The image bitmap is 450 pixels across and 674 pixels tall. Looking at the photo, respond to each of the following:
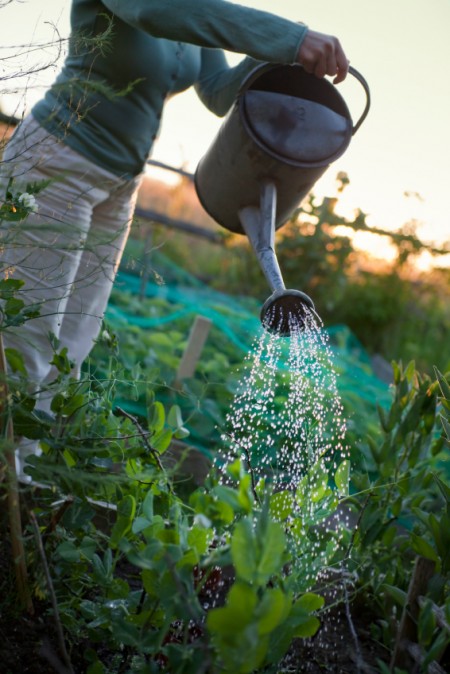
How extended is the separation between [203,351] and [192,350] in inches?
44.2

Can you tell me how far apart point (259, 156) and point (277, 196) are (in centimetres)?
12

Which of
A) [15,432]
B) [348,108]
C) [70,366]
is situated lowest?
[15,432]

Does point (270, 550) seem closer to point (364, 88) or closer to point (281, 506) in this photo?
point (281, 506)

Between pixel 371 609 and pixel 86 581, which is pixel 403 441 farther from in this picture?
pixel 86 581

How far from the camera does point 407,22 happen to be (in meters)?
4.17

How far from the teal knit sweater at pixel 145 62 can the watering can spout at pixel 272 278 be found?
1.10ft

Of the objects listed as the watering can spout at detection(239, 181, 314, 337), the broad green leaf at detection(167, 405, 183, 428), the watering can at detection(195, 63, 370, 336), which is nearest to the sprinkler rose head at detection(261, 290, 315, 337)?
the watering can spout at detection(239, 181, 314, 337)

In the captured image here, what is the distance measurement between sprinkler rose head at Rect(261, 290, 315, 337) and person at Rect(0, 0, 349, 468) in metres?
0.36

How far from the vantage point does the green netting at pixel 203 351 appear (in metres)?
2.95

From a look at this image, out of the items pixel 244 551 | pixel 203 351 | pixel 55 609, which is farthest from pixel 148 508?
pixel 203 351

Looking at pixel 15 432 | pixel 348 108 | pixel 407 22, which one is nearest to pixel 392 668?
pixel 15 432

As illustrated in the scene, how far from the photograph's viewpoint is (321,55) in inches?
65.8

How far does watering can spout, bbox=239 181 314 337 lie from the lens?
1.57 meters

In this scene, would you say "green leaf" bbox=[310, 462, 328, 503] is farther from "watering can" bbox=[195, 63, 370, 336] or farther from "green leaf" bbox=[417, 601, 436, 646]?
"watering can" bbox=[195, 63, 370, 336]
